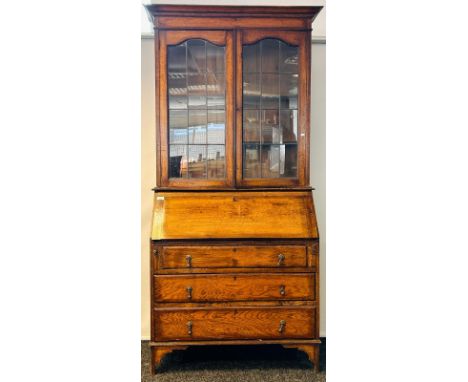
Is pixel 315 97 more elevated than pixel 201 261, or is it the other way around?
→ pixel 315 97

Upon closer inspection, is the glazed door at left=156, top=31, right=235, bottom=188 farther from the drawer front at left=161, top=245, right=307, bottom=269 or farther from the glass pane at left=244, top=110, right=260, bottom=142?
the drawer front at left=161, top=245, right=307, bottom=269

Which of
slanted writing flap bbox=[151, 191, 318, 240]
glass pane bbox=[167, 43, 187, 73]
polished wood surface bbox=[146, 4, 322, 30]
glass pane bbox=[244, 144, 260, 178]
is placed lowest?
slanted writing flap bbox=[151, 191, 318, 240]

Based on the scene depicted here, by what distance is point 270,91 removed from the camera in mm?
2777

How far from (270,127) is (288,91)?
23 cm

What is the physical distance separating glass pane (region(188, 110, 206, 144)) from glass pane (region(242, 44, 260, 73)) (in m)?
0.35

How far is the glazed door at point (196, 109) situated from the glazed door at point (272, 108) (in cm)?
8

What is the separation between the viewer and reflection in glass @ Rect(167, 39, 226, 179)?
8.96 ft

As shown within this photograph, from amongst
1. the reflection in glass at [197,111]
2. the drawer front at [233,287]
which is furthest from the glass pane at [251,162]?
the drawer front at [233,287]

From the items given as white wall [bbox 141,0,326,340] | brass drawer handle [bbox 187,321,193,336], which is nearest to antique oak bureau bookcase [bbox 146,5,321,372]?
brass drawer handle [bbox 187,321,193,336]

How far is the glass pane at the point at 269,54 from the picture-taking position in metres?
2.74
